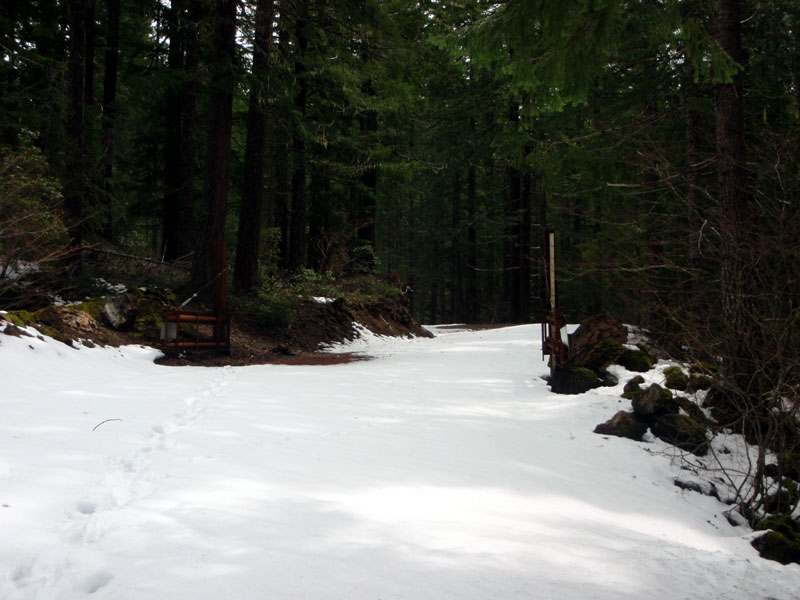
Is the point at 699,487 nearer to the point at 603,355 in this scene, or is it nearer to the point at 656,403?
the point at 656,403

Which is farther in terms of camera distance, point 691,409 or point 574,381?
point 574,381

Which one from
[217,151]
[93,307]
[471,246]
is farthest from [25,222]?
[471,246]

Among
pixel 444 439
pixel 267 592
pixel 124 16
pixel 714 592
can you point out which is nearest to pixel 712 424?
pixel 444 439

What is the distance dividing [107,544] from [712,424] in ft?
20.5

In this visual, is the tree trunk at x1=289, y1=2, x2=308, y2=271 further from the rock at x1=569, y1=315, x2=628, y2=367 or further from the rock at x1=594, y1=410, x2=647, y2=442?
the rock at x1=594, y1=410, x2=647, y2=442

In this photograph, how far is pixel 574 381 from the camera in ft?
27.5

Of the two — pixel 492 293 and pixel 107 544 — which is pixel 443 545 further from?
pixel 492 293

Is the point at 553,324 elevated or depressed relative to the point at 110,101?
depressed

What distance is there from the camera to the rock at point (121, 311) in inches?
388

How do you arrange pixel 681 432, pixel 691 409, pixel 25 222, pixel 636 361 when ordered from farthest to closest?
pixel 25 222, pixel 636 361, pixel 691 409, pixel 681 432

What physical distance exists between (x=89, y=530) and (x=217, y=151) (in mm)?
10402

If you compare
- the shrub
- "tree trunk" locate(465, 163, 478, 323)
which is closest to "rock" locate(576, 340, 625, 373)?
the shrub

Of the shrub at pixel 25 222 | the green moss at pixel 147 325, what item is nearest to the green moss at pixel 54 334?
the shrub at pixel 25 222

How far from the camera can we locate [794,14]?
339 inches
